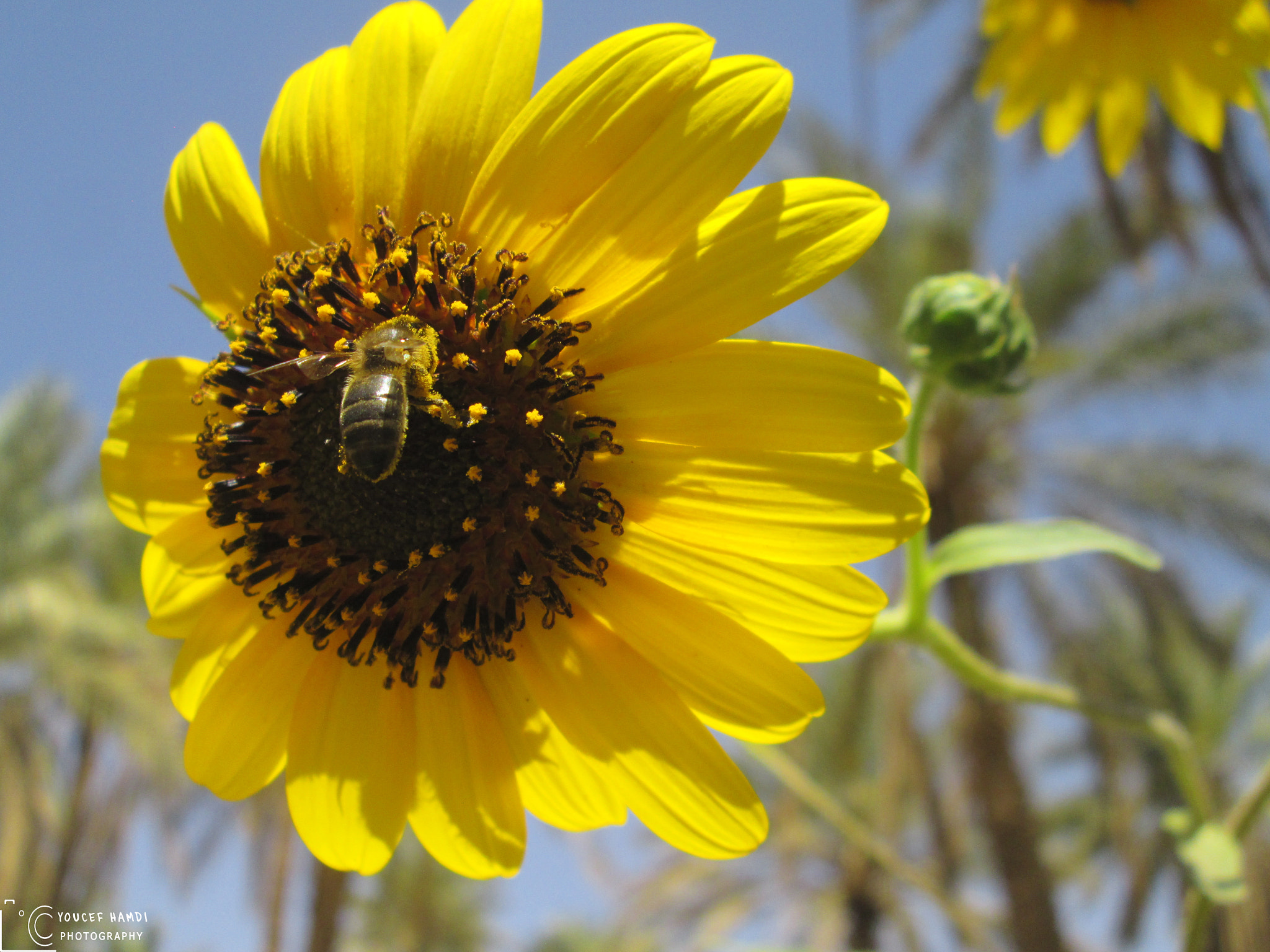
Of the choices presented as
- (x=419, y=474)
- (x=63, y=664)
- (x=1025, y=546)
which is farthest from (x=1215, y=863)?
(x=63, y=664)

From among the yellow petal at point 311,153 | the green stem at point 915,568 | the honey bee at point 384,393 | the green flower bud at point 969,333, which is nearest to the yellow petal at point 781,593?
the green stem at point 915,568

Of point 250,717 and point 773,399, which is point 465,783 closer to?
point 250,717

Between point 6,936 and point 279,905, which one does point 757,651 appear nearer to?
point 279,905

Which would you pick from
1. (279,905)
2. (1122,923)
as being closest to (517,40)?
(279,905)

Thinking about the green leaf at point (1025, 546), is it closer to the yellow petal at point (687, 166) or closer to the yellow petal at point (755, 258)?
the yellow petal at point (755, 258)

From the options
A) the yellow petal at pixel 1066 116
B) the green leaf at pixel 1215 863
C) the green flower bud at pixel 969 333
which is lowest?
the green leaf at pixel 1215 863

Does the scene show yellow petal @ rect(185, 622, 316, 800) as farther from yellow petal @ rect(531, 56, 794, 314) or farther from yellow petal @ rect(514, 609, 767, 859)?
yellow petal @ rect(531, 56, 794, 314)

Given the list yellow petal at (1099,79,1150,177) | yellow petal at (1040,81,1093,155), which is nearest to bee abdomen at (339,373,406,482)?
yellow petal at (1040,81,1093,155)
